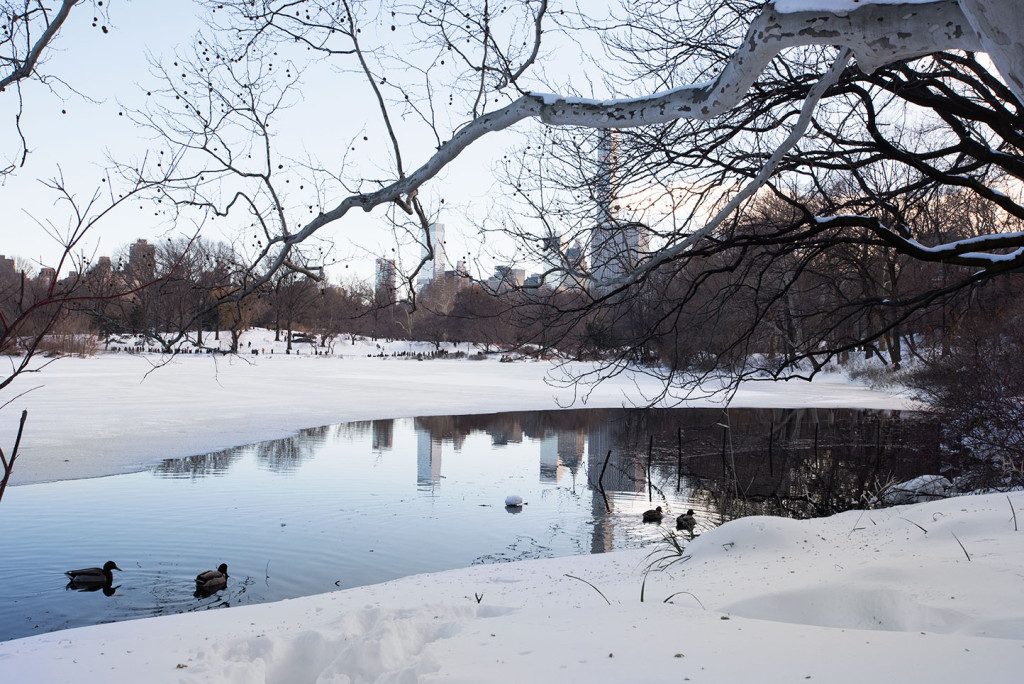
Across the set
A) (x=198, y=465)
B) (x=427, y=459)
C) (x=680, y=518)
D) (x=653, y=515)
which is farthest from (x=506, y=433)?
(x=680, y=518)

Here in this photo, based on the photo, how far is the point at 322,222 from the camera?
13.4ft

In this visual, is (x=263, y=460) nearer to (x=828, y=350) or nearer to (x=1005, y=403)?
(x=828, y=350)

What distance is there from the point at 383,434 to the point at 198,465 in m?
5.59

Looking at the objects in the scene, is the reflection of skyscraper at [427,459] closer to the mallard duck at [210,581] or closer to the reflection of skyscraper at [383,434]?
the reflection of skyscraper at [383,434]

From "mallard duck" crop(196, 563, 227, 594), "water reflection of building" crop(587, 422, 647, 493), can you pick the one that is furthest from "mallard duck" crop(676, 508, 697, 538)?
"mallard duck" crop(196, 563, 227, 594)

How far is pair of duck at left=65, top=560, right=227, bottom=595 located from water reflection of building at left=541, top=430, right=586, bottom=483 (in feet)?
23.0

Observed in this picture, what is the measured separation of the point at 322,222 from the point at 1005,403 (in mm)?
11574

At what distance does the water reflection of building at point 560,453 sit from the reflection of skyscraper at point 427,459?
2.03m

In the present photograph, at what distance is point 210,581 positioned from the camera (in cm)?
710

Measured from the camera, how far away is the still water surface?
297 inches

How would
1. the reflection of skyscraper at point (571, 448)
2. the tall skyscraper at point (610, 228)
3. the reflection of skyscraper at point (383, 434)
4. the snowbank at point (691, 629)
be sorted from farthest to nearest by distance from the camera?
the reflection of skyscraper at point (383, 434), the reflection of skyscraper at point (571, 448), the tall skyscraper at point (610, 228), the snowbank at point (691, 629)

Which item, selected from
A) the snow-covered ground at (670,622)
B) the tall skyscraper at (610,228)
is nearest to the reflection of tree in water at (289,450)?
the snow-covered ground at (670,622)

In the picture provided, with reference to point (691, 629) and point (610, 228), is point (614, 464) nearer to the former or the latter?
point (610, 228)

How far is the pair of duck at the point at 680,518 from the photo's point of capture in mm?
9258
